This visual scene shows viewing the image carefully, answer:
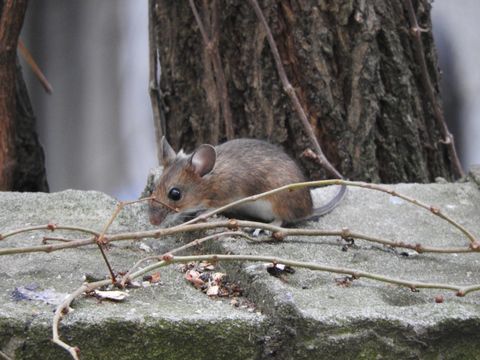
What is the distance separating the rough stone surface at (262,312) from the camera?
89.5 inches

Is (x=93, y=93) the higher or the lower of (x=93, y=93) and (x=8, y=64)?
the lower

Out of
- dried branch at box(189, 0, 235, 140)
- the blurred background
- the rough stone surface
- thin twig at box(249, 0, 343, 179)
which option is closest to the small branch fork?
thin twig at box(249, 0, 343, 179)

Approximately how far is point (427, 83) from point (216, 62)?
1.07 m

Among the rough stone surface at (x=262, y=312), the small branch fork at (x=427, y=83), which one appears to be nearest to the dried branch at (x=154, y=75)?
the small branch fork at (x=427, y=83)

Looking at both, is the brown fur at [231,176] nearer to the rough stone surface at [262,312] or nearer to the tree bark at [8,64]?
the rough stone surface at [262,312]

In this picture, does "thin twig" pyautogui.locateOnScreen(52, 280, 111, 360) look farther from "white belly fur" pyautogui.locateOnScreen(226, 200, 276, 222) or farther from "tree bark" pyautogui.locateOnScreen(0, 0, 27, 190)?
"tree bark" pyautogui.locateOnScreen(0, 0, 27, 190)

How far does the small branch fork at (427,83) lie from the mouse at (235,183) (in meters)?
1.04

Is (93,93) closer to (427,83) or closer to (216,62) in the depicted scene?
(216,62)

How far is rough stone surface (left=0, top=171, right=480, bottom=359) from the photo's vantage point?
2.27 metres

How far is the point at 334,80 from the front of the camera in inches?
173

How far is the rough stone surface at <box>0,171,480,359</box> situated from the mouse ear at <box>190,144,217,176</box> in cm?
66

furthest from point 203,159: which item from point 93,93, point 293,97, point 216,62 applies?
point 93,93

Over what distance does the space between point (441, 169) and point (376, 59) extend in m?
0.73

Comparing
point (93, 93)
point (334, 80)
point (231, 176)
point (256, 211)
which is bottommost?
point (256, 211)
